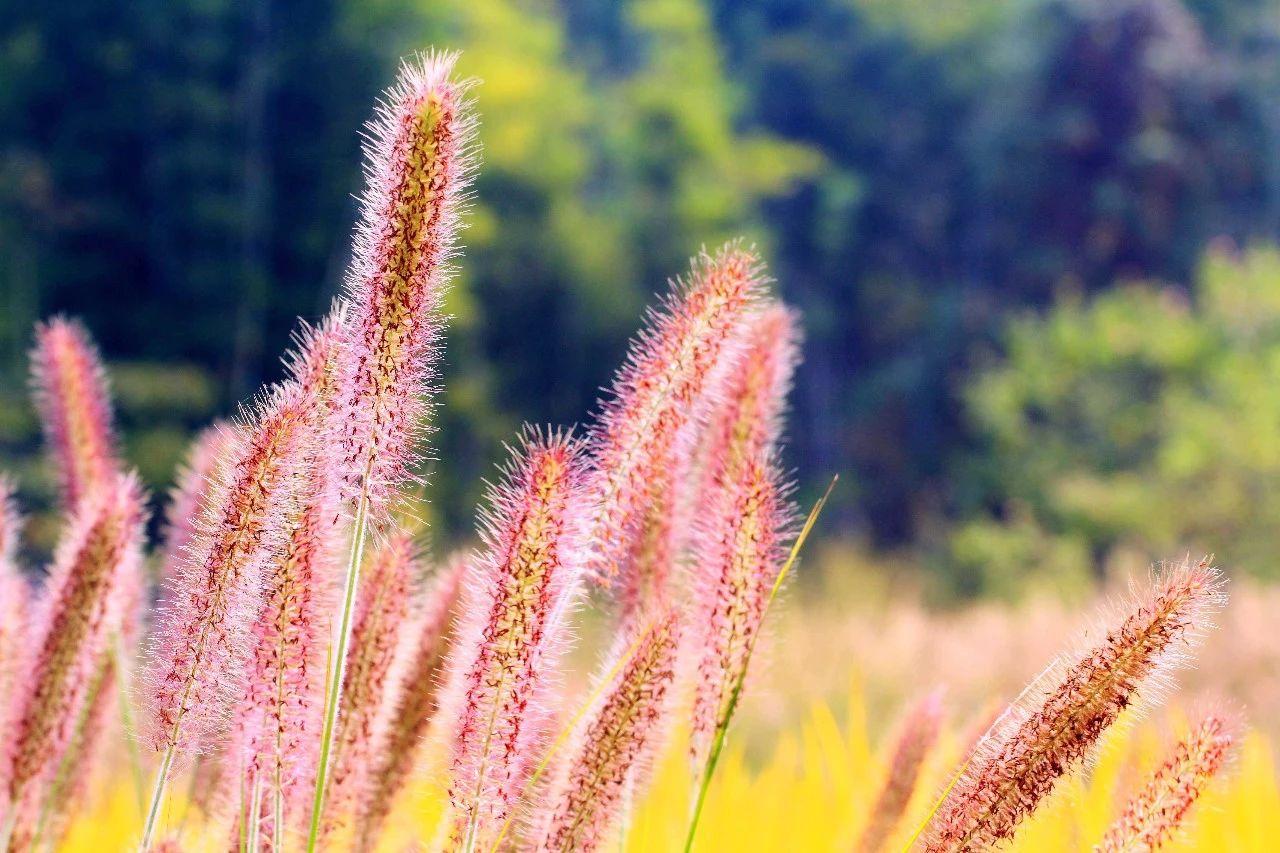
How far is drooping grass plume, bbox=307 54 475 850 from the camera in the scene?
955mm

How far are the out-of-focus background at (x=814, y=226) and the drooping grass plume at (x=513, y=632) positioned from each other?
11.7m

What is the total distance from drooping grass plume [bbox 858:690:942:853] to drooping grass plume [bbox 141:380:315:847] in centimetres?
61

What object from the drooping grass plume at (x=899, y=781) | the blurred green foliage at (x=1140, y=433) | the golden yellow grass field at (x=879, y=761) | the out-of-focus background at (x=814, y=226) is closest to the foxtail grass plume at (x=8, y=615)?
the golden yellow grass field at (x=879, y=761)

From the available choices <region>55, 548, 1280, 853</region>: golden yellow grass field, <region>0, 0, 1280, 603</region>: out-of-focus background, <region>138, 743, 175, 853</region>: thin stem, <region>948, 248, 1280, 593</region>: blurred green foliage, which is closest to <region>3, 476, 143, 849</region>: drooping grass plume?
<region>55, 548, 1280, 853</region>: golden yellow grass field

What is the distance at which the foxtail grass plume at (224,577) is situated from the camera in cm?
94

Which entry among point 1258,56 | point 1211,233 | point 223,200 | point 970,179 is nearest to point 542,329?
point 223,200

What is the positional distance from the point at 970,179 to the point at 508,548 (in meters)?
28.2

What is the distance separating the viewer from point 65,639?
1140 mm

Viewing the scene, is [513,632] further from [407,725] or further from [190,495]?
[190,495]

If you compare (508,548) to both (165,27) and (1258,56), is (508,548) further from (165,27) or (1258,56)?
(1258,56)

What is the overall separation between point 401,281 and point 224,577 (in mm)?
222

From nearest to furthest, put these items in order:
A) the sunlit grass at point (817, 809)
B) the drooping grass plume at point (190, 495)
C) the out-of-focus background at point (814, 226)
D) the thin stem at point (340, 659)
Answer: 1. the thin stem at point (340, 659)
2. the drooping grass plume at point (190, 495)
3. the sunlit grass at point (817, 809)
4. the out-of-focus background at point (814, 226)

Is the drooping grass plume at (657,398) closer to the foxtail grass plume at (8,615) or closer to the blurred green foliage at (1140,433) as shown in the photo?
the foxtail grass plume at (8,615)

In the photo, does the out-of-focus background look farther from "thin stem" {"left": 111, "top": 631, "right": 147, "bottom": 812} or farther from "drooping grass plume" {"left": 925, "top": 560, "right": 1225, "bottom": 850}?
"drooping grass plume" {"left": 925, "top": 560, "right": 1225, "bottom": 850}
